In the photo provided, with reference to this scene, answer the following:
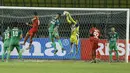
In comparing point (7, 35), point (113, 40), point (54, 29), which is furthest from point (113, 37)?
point (7, 35)

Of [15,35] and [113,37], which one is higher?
[15,35]

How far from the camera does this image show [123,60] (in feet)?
58.2

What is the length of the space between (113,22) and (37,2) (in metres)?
6.68

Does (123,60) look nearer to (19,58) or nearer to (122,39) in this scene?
(122,39)

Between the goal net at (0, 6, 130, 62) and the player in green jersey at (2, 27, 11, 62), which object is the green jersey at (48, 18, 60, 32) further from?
the player in green jersey at (2, 27, 11, 62)

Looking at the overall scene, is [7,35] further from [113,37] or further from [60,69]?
[60,69]

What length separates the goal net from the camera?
703 inches

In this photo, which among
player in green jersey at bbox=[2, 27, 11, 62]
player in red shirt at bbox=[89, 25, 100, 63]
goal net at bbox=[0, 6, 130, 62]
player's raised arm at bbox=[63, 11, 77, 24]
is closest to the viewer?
player in red shirt at bbox=[89, 25, 100, 63]

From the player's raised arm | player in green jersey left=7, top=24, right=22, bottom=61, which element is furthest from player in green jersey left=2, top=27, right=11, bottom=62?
the player's raised arm

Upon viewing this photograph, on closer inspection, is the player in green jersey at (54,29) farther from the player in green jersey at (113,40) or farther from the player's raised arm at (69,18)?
the player in green jersey at (113,40)

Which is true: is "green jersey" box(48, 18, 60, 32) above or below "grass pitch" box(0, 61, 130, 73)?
above

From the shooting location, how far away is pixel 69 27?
59.1ft

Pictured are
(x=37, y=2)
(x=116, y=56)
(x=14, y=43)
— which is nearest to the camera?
(x=14, y=43)

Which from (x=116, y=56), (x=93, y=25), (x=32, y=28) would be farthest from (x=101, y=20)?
(x=32, y=28)
